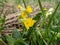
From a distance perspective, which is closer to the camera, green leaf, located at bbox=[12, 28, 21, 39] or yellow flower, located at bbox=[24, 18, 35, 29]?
yellow flower, located at bbox=[24, 18, 35, 29]

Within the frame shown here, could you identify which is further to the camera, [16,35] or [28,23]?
[16,35]

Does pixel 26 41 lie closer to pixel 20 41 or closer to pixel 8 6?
pixel 20 41

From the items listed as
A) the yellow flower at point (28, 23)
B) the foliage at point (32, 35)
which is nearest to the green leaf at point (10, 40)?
the foliage at point (32, 35)

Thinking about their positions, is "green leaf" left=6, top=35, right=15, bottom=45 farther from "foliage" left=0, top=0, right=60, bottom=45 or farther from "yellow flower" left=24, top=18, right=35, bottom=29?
"yellow flower" left=24, top=18, right=35, bottom=29

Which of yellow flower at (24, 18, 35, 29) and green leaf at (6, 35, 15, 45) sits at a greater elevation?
yellow flower at (24, 18, 35, 29)

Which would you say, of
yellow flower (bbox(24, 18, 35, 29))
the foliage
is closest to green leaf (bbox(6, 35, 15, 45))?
the foliage

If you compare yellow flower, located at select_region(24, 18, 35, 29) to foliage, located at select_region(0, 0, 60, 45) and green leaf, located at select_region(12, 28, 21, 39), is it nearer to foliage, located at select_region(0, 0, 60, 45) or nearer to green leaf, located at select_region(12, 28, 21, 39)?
foliage, located at select_region(0, 0, 60, 45)

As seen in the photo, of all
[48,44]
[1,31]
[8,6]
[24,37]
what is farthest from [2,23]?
[8,6]

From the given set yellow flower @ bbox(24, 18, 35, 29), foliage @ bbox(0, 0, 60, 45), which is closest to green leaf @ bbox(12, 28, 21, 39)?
foliage @ bbox(0, 0, 60, 45)

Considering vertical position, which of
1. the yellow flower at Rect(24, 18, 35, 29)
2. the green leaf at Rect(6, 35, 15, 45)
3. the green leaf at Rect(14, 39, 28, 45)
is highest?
the yellow flower at Rect(24, 18, 35, 29)

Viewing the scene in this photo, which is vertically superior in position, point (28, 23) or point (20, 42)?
point (28, 23)

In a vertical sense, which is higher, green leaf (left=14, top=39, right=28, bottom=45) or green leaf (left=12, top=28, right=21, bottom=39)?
green leaf (left=12, top=28, right=21, bottom=39)

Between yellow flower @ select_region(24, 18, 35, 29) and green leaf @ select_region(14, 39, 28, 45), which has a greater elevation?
yellow flower @ select_region(24, 18, 35, 29)
